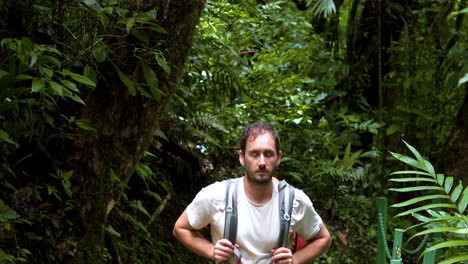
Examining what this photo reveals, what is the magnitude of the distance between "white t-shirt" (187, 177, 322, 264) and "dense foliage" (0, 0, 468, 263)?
2.88ft

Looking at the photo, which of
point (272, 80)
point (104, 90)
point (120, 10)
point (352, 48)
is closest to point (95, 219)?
point (104, 90)

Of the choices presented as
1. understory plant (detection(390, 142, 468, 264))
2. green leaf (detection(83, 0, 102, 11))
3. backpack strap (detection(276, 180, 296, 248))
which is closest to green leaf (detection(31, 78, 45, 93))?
green leaf (detection(83, 0, 102, 11))

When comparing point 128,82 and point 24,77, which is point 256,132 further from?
point 24,77

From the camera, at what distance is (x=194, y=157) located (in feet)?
21.6

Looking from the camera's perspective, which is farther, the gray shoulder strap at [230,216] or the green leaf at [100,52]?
the green leaf at [100,52]

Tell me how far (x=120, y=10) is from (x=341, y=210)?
532 cm

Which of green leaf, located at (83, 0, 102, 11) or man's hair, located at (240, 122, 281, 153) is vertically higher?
green leaf, located at (83, 0, 102, 11)

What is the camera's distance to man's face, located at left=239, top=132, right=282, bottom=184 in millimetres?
3227

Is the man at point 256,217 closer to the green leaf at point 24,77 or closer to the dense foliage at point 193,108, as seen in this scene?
the dense foliage at point 193,108

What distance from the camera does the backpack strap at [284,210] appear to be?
125 inches

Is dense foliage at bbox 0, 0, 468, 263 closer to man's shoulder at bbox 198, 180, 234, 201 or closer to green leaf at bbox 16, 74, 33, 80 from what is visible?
green leaf at bbox 16, 74, 33, 80

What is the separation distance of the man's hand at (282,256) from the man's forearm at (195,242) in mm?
358

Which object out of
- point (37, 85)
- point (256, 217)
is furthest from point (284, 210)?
point (37, 85)

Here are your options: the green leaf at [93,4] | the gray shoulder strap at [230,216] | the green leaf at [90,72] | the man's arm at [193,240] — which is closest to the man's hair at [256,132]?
the gray shoulder strap at [230,216]
